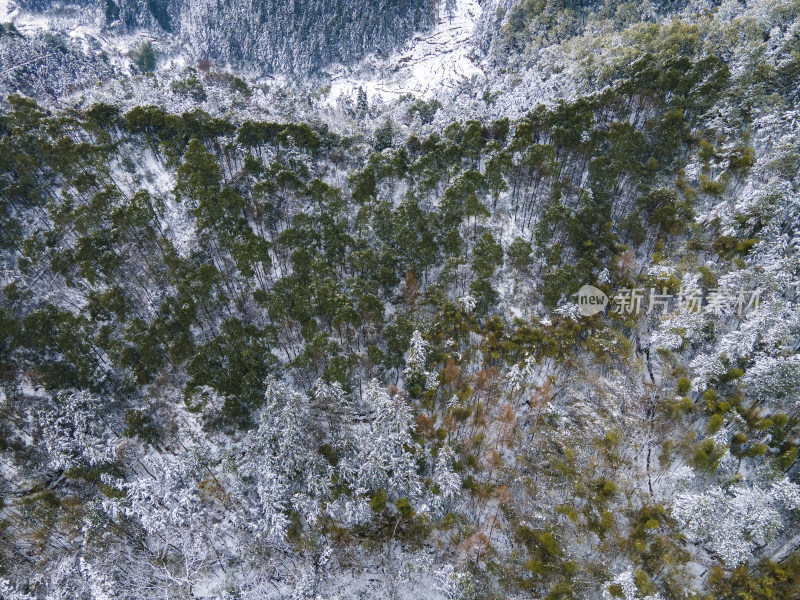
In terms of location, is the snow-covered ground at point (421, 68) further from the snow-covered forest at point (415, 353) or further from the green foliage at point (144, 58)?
the green foliage at point (144, 58)

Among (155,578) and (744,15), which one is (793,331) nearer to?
(155,578)

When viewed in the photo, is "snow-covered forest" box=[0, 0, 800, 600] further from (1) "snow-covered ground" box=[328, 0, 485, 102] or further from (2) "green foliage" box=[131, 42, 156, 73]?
(2) "green foliage" box=[131, 42, 156, 73]

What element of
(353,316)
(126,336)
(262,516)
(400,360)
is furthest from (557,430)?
(126,336)

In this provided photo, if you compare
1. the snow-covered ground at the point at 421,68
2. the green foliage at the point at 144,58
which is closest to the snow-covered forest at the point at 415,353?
the snow-covered ground at the point at 421,68

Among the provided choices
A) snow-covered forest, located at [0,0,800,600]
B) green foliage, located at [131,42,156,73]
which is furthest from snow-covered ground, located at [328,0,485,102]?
green foliage, located at [131,42,156,73]

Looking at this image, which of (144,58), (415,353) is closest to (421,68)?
(144,58)

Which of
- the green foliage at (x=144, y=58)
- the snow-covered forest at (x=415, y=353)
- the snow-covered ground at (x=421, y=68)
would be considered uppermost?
the green foliage at (x=144, y=58)
